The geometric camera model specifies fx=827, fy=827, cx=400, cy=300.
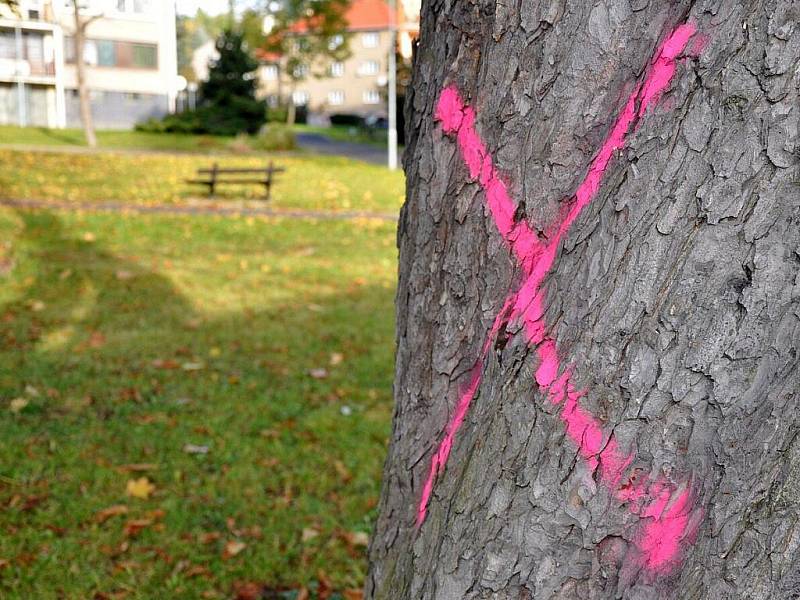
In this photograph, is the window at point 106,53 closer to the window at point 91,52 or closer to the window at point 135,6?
the window at point 91,52

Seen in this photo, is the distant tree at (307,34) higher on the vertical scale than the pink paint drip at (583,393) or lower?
higher

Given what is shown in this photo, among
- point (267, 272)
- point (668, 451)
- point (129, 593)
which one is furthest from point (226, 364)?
point (668, 451)

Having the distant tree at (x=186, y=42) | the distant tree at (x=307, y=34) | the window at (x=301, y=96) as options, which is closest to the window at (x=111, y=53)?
the distant tree at (x=186, y=42)

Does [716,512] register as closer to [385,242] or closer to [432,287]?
[432,287]

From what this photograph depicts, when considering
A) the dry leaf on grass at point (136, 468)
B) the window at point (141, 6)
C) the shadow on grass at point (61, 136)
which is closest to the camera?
the dry leaf on grass at point (136, 468)

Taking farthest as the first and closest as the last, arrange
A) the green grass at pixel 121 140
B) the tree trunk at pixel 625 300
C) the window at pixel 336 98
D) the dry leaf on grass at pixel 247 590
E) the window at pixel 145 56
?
1. the window at pixel 336 98
2. the window at pixel 145 56
3. the green grass at pixel 121 140
4. the dry leaf on grass at pixel 247 590
5. the tree trunk at pixel 625 300

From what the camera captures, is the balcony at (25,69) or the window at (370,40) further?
the window at (370,40)

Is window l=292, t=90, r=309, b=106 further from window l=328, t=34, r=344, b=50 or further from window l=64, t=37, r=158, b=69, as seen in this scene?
window l=64, t=37, r=158, b=69

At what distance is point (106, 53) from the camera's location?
4338 centimetres

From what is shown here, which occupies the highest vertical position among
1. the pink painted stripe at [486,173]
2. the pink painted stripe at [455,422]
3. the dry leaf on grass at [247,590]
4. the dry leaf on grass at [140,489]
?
the pink painted stripe at [486,173]

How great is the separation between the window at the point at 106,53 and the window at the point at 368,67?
1347 inches

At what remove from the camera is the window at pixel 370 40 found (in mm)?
73750

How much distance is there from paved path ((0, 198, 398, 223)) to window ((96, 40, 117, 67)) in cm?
3326

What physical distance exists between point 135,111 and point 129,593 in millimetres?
45602
